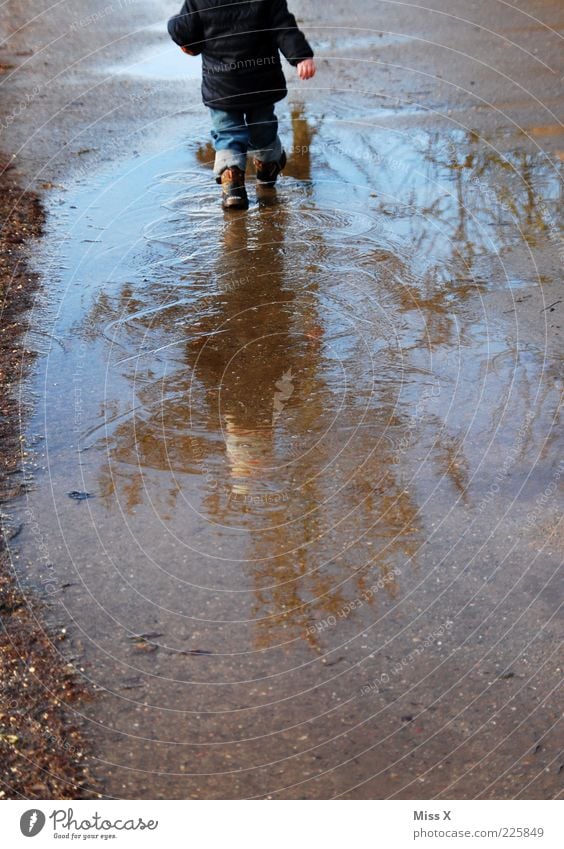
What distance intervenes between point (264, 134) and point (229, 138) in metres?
0.22

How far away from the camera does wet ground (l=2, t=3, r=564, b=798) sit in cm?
289

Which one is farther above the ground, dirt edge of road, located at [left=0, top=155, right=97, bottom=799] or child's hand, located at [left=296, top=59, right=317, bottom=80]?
child's hand, located at [left=296, top=59, right=317, bottom=80]

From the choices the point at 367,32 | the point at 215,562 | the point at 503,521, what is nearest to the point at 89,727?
the point at 215,562

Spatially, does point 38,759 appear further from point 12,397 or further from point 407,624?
point 12,397

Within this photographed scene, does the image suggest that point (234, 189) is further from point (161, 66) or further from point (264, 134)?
point (161, 66)

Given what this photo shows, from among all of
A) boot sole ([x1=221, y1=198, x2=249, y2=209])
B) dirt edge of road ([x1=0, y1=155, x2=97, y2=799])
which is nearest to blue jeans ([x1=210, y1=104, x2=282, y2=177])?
boot sole ([x1=221, y1=198, x2=249, y2=209])

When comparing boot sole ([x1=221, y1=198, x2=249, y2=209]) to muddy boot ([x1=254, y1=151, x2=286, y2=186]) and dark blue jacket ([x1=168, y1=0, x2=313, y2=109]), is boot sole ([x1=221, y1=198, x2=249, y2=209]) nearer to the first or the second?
muddy boot ([x1=254, y1=151, x2=286, y2=186])

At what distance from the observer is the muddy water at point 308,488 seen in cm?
288

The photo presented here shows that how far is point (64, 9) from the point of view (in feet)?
40.0

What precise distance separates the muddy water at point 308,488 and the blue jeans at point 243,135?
0.33m

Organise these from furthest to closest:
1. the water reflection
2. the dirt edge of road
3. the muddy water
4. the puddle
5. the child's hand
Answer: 1. the puddle
2. the child's hand
3. the water reflection
4. the muddy water
5. the dirt edge of road

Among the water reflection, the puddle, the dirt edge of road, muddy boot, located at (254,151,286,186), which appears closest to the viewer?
the dirt edge of road

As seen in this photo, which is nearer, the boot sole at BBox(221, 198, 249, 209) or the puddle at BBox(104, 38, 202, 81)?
the boot sole at BBox(221, 198, 249, 209)

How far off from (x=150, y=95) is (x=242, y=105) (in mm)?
2682
